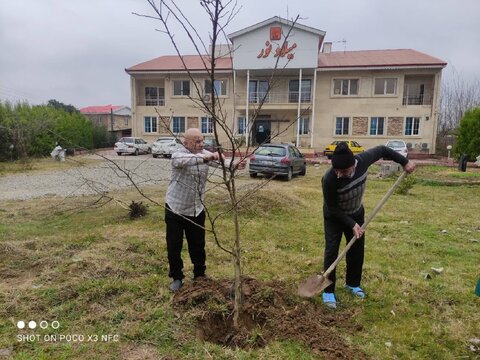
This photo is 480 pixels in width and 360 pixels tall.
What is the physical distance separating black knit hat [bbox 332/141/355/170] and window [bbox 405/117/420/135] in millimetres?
28082

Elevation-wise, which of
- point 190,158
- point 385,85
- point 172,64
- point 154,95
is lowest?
point 190,158

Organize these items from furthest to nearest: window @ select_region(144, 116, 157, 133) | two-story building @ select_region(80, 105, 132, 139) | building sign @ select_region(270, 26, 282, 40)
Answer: two-story building @ select_region(80, 105, 132, 139)
window @ select_region(144, 116, 157, 133)
building sign @ select_region(270, 26, 282, 40)

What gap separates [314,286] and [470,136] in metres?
19.7

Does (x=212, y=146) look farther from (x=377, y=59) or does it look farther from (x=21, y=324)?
(x=377, y=59)

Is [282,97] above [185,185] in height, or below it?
above

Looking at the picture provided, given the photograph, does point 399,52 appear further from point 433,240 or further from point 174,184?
point 174,184

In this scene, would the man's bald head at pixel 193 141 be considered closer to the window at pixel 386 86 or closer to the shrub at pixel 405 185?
the shrub at pixel 405 185

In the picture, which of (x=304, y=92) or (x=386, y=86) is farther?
(x=304, y=92)

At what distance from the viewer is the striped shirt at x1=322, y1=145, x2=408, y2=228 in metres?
3.29

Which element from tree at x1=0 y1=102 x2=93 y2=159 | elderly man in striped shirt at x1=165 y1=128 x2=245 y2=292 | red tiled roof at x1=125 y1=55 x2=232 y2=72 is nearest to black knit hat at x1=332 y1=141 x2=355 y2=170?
elderly man in striped shirt at x1=165 y1=128 x2=245 y2=292

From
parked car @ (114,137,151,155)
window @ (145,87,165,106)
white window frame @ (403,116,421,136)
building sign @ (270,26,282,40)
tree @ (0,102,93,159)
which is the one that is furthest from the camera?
window @ (145,87,165,106)

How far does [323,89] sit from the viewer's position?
29.4m

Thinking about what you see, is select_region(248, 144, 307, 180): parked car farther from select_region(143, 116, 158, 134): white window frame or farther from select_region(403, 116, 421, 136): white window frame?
select_region(143, 116, 158, 134): white window frame

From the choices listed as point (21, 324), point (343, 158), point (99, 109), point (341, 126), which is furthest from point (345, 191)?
point (99, 109)
